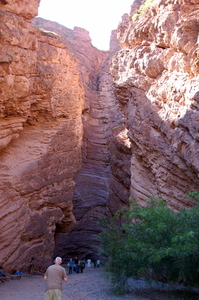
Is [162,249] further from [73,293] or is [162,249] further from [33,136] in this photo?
[33,136]

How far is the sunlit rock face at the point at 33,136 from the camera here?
13039mm

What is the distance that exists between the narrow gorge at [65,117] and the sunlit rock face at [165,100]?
44mm

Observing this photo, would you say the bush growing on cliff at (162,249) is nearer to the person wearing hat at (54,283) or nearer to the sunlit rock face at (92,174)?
the person wearing hat at (54,283)

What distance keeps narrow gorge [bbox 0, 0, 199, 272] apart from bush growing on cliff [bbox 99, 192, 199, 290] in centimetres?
288

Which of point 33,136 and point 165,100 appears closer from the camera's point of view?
point 165,100

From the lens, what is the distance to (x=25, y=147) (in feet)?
49.0

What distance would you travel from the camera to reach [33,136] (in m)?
15.4

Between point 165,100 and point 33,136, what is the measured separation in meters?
6.35

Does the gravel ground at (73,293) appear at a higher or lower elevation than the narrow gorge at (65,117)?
lower

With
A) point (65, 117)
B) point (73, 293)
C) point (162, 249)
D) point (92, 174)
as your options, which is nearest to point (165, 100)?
point (65, 117)

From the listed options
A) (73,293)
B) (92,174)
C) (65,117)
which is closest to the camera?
(73,293)

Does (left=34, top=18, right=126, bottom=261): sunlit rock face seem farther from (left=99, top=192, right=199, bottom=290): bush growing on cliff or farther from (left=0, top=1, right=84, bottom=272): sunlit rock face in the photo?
(left=99, top=192, right=199, bottom=290): bush growing on cliff

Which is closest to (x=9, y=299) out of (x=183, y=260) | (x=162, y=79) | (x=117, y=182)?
(x=183, y=260)

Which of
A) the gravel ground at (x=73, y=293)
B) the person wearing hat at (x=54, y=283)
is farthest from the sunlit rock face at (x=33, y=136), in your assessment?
the person wearing hat at (x=54, y=283)
